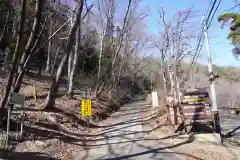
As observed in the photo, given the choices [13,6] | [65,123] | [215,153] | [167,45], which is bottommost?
[215,153]

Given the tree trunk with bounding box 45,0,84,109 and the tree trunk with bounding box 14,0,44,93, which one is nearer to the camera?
the tree trunk with bounding box 14,0,44,93

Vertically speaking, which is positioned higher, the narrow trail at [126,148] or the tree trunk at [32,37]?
the tree trunk at [32,37]

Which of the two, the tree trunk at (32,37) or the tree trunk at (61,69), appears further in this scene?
the tree trunk at (61,69)

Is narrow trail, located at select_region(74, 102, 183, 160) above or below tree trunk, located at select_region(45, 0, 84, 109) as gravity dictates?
below

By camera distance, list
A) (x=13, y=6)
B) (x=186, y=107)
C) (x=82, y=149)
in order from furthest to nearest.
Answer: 1. (x=13, y=6)
2. (x=186, y=107)
3. (x=82, y=149)

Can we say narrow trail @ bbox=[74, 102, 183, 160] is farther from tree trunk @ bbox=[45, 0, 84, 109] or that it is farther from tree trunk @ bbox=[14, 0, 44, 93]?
tree trunk @ bbox=[14, 0, 44, 93]

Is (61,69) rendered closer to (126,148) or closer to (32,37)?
(32,37)

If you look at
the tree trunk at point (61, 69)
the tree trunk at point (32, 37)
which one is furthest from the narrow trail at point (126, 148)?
the tree trunk at point (32, 37)

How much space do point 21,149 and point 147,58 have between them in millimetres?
49134

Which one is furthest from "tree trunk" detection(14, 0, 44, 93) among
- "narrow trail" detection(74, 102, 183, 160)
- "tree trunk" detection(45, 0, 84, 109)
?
"narrow trail" detection(74, 102, 183, 160)

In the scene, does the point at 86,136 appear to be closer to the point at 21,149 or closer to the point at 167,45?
the point at 21,149

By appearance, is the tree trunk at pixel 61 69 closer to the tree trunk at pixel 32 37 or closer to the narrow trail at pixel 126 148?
the narrow trail at pixel 126 148

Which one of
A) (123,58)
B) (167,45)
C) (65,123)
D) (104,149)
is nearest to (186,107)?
(104,149)

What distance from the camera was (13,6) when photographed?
22.3 meters
